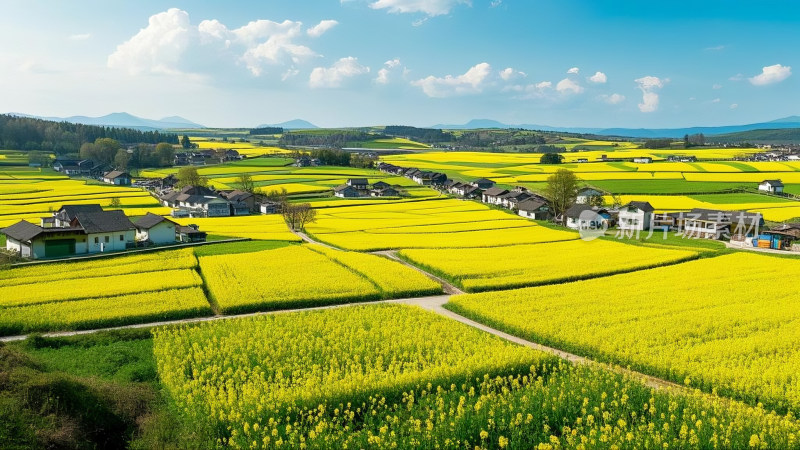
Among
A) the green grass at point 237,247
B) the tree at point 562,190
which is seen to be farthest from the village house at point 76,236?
the tree at point 562,190

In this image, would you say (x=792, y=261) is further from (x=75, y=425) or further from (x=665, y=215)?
(x=75, y=425)

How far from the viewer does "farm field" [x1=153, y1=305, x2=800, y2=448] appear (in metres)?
12.6

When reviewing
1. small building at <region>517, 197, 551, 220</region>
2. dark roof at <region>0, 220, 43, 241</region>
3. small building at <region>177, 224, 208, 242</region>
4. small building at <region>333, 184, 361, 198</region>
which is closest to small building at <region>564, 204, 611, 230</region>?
small building at <region>517, 197, 551, 220</region>

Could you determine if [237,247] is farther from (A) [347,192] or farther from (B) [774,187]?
(B) [774,187]

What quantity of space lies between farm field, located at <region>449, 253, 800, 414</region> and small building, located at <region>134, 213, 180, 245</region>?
26.4 meters

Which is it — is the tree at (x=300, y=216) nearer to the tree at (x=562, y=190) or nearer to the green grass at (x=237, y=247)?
the green grass at (x=237, y=247)

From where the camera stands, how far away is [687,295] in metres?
27.1

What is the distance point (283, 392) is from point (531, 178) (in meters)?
90.3

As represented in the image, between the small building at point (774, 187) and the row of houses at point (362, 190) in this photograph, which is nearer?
the small building at point (774, 187)

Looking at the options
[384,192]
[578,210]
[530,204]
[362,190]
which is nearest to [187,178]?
[362,190]

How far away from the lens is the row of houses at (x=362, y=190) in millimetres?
83194

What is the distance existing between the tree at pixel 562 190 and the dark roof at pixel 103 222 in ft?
145

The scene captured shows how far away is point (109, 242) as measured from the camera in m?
38.0

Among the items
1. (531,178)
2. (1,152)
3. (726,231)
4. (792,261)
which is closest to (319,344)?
(792,261)
